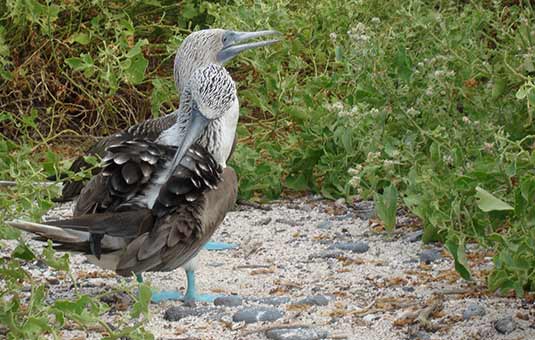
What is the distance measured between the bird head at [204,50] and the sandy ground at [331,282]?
2.63 feet

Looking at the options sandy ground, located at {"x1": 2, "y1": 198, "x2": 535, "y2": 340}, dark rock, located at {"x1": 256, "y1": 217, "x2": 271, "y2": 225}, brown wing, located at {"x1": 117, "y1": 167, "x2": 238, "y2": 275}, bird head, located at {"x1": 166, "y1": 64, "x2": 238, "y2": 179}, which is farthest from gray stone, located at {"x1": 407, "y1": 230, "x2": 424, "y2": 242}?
brown wing, located at {"x1": 117, "y1": 167, "x2": 238, "y2": 275}

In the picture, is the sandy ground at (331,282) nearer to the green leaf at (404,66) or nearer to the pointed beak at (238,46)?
the green leaf at (404,66)

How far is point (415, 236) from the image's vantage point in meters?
5.55

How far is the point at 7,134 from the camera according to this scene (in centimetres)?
769

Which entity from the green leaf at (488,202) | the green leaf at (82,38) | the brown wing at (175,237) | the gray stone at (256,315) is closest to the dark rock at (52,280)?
the brown wing at (175,237)

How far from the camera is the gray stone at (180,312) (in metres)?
4.56

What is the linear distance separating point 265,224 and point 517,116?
137 centimetres

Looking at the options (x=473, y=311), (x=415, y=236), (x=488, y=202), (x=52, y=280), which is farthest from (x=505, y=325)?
(x=52, y=280)

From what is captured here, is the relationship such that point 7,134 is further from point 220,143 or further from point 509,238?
point 509,238

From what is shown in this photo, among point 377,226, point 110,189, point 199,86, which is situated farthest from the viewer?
point 377,226

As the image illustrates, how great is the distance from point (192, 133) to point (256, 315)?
0.85 m

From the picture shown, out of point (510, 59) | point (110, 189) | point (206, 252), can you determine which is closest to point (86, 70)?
point (206, 252)

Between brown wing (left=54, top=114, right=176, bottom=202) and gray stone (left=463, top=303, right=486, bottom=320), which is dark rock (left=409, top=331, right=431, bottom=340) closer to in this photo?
gray stone (left=463, top=303, right=486, bottom=320)

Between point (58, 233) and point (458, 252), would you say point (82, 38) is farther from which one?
point (458, 252)
